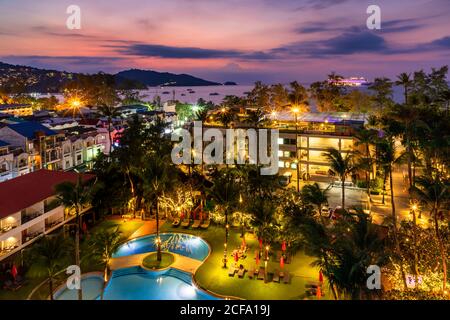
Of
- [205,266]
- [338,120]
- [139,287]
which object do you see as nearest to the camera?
[139,287]

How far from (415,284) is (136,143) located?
26.7 metres

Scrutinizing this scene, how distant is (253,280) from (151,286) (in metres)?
6.52

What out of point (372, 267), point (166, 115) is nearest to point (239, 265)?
point (372, 267)

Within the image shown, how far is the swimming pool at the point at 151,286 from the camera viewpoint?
2058cm

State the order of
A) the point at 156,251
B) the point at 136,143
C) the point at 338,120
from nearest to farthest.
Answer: the point at 156,251
the point at 136,143
the point at 338,120

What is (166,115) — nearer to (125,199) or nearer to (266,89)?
(266,89)

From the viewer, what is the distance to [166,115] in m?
83.6

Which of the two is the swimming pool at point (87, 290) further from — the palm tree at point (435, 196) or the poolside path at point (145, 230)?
the palm tree at point (435, 196)

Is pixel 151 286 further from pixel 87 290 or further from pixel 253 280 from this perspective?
pixel 253 280

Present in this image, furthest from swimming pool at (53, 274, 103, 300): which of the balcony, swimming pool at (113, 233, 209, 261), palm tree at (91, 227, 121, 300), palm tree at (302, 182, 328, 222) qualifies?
palm tree at (302, 182, 328, 222)

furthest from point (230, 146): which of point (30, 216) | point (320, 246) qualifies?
point (320, 246)

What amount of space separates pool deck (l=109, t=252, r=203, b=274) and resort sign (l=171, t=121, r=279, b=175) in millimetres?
12605

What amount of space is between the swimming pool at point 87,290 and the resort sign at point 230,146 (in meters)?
15.6

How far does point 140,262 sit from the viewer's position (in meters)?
24.1
